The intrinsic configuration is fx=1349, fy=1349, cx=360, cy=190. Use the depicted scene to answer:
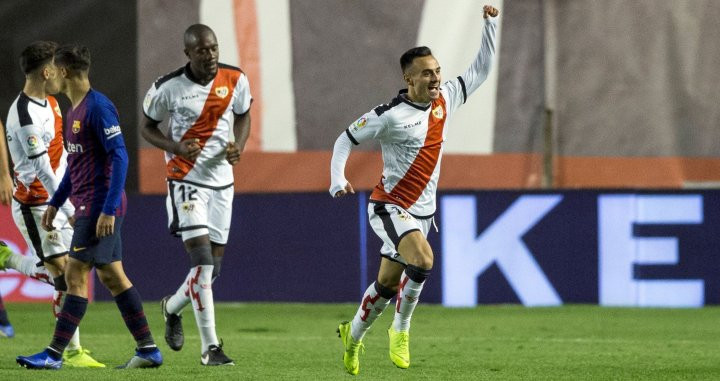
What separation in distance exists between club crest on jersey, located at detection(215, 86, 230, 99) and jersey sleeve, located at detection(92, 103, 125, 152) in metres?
0.94

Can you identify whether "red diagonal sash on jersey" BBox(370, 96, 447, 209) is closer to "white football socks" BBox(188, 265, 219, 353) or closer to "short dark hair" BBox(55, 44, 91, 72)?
"white football socks" BBox(188, 265, 219, 353)

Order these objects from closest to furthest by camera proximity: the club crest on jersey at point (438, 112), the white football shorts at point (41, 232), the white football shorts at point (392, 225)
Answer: the white football shorts at point (392, 225) < the club crest on jersey at point (438, 112) < the white football shorts at point (41, 232)

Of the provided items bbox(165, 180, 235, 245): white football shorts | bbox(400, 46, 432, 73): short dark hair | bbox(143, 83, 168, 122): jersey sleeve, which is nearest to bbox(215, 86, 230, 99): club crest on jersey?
bbox(143, 83, 168, 122): jersey sleeve

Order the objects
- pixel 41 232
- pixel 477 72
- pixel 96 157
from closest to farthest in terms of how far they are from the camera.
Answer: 1. pixel 96 157
2. pixel 477 72
3. pixel 41 232

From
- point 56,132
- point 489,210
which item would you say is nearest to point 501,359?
point 56,132

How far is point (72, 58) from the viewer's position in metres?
7.10

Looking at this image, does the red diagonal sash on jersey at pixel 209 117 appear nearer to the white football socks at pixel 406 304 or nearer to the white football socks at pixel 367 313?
the white football socks at pixel 367 313

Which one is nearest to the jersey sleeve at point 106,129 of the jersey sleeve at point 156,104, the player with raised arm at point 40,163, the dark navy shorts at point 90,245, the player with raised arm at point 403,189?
the dark navy shorts at point 90,245

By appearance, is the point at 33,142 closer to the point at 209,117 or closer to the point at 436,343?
the point at 209,117

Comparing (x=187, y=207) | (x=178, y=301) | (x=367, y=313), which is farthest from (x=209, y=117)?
(x=367, y=313)

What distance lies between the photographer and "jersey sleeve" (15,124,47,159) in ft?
26.8

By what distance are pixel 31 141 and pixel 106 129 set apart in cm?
136

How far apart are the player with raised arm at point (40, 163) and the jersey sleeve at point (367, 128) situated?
185 centimetres

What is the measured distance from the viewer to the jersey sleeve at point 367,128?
7457mm
